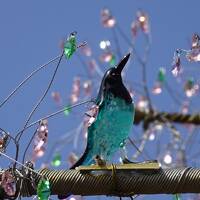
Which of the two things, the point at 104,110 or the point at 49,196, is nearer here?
the point at 49,196

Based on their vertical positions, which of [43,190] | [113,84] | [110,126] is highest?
[113,84]

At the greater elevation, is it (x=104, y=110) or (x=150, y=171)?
(x=104, y=110)

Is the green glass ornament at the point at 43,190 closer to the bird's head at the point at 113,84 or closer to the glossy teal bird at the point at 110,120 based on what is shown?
the glossy teal bird at the point at 110,120

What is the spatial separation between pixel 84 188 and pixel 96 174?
6cm

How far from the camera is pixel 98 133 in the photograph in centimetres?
291

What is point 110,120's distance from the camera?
2922mm

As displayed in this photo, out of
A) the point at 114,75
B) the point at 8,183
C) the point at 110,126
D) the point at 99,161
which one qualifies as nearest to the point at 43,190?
the point at 8,183

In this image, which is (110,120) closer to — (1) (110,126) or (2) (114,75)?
(1) (110,126)

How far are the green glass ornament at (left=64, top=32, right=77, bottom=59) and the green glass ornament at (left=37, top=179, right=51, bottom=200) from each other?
1.71ft

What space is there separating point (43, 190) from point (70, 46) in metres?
0.60

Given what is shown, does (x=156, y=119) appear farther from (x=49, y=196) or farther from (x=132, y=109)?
(x=49, y=196)

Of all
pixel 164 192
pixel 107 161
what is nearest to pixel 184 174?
pixel 164 192

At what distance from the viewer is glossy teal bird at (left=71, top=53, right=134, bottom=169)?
2893mm

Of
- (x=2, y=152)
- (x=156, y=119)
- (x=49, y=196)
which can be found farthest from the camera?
(x=156, y=119)
